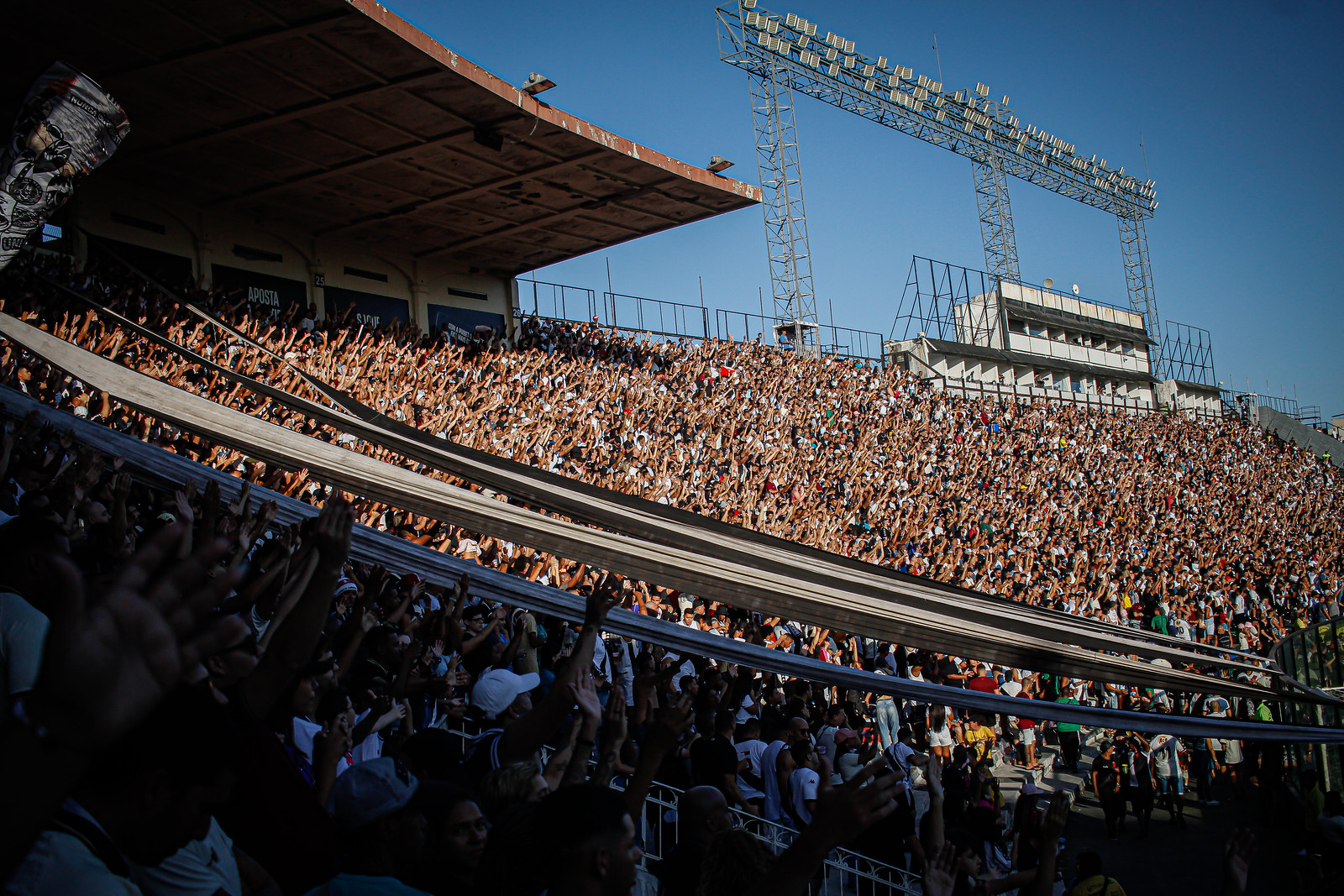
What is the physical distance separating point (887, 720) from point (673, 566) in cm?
563

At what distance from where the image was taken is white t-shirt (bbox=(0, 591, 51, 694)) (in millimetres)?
2078

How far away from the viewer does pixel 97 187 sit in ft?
51.8

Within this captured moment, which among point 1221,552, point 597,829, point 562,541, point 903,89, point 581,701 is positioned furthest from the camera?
point 903,89

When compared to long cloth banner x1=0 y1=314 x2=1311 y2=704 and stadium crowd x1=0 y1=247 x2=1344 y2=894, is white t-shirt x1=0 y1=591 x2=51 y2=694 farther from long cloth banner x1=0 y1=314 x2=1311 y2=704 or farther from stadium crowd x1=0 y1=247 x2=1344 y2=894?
long cloth banner x1=0 y1=314 x2=1311 y2=704

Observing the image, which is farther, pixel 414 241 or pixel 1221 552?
pixel 1221 552

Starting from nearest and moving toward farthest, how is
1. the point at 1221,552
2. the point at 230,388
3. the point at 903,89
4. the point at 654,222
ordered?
the point at 230,388
the point at 654,222
the point at 1221,552
the point at 903,89

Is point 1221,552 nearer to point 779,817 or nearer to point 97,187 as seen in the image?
point 779,817

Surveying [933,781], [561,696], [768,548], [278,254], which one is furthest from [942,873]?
[278,254]

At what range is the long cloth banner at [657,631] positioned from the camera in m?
3.75

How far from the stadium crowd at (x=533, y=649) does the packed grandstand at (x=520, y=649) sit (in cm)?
1

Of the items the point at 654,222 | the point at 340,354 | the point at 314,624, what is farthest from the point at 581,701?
the point at 654,222

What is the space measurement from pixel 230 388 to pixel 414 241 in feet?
33.5

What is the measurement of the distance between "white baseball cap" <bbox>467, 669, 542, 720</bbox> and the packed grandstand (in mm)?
13

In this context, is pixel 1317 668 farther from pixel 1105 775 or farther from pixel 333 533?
pixel 333 533
